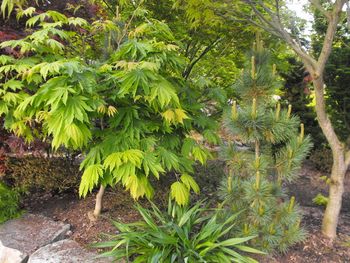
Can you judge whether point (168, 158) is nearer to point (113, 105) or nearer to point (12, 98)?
point (113, 105)

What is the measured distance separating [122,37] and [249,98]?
1.32 metres

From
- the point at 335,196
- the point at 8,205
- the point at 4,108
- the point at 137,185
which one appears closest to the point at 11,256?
the point at 8,205

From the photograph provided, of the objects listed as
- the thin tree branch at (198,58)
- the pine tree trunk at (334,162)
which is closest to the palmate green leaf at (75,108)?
the pine tree trunk at (334,162)

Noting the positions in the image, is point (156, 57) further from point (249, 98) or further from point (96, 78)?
point (249, 98)

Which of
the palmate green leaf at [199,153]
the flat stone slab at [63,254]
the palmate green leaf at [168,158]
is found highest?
the palmate green leaf at [199,153]

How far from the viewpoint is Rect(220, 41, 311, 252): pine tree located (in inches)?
109

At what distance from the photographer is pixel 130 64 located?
2.43 metres

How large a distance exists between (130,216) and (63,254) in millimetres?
837

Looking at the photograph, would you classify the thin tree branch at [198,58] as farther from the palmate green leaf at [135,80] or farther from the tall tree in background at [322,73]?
the palmate green leaf at [135,80]

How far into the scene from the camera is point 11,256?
2926 millimetres

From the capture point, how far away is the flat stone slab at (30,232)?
306 centimetres

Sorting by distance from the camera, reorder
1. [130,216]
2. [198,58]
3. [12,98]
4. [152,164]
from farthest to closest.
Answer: [198,58]
[130,216]
[12,98]
[152,164]

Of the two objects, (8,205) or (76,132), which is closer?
(76,132)

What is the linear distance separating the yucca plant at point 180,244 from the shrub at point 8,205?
4.32 feet
